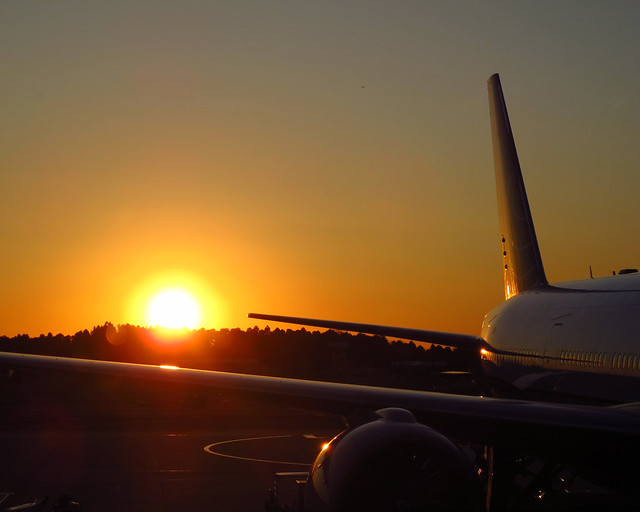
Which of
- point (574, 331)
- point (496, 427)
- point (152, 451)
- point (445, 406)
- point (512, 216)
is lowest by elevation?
point (152, 451)

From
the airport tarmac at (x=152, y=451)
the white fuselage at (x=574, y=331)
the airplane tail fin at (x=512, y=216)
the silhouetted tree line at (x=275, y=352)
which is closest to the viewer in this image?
the white fuselage at (x=574, y=331)

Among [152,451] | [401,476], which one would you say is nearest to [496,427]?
[401,476]

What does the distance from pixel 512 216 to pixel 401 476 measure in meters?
15.1

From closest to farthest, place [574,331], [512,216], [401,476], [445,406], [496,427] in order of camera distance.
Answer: [401,476], [496,427], [445,406], [574,331], [512,216]

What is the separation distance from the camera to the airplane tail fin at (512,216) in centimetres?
2200

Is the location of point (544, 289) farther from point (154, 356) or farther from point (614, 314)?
point (154, 356)

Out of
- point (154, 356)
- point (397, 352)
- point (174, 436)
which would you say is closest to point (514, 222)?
point (174, 436)

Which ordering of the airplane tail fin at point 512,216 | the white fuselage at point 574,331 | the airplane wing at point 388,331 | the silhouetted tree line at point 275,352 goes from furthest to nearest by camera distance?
the silhouetted tree line at point 275,352 < the airplane tail fin at point 512,216 < the airplane wing at point 388,331 < the white fuselage at point 574,331

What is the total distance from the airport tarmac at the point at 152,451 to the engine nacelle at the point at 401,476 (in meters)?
3.68

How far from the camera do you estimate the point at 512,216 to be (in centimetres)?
2300

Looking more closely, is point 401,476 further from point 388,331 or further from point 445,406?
point 388,331

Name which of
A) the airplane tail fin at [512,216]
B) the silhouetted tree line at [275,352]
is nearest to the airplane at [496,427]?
the airplane tail fin at [512,216]

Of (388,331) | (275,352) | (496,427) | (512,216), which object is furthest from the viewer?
(275,352)

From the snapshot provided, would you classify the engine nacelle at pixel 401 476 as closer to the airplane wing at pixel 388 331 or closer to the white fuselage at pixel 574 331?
the white fuselage at pixel 574 331
